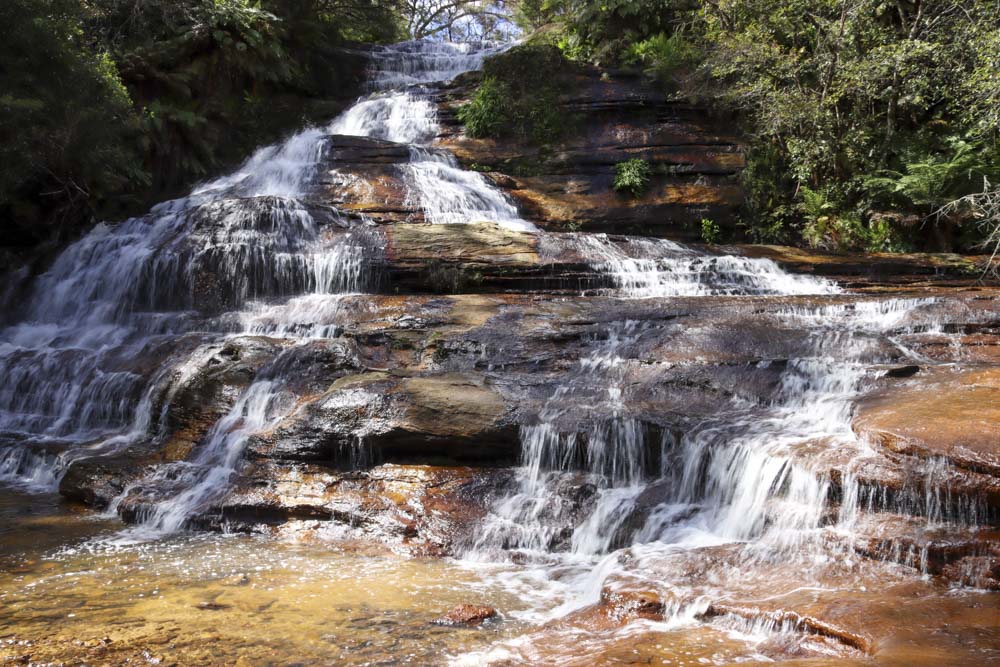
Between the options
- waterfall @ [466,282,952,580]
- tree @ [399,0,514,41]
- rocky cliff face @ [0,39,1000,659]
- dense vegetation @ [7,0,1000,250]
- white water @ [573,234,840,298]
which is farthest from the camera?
tree @ [399,0,514,41]

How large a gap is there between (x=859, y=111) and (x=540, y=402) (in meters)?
10.3

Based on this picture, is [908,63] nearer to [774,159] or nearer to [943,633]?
[774,159]

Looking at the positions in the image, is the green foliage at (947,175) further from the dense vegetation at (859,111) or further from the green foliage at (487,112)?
the green foliage at (487,112)

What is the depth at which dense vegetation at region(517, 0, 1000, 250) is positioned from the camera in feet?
38.7

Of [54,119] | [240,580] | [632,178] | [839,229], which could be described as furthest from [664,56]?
[240,580]

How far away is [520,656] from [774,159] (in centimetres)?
1351

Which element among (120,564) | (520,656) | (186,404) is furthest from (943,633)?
(186,404)

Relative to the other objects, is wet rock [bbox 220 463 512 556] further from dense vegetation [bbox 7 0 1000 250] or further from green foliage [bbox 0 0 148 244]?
green foliage [bbox 0 0 148 244]

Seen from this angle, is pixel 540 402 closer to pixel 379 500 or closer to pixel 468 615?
pixel 379 500

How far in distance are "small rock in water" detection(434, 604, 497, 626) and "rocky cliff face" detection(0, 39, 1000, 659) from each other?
1.41ft

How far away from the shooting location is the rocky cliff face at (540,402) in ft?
15.4

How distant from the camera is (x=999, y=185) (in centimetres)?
1088

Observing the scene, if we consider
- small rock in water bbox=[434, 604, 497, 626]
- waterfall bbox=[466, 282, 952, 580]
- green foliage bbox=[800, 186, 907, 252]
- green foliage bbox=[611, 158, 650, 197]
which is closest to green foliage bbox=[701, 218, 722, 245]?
green foliage bbox=[611, 158, 650, 197]

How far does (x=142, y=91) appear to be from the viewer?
52.8 ft
